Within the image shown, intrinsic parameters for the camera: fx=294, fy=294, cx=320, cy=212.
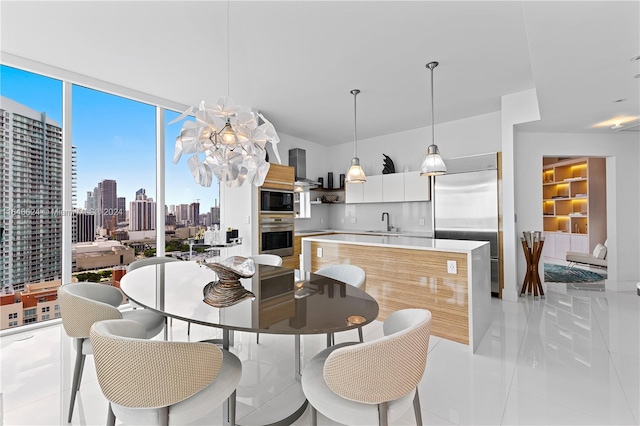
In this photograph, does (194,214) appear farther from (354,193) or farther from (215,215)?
(354,193)

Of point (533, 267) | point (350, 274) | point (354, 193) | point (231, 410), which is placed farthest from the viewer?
point (354, 193)

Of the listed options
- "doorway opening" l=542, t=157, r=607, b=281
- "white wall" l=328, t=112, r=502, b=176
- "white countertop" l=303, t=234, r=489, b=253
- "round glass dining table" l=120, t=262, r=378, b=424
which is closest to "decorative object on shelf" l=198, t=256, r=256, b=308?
"round glass dining table" l=120, t=262, r=378, b=424

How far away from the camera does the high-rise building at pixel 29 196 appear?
Answer: 311 cm

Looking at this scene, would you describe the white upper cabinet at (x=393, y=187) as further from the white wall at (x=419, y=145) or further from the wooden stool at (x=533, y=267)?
the wooden stool at (x=533, y=267)

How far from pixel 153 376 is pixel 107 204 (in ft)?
11.3

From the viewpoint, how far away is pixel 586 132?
15.2 feet

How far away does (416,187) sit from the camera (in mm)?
5211

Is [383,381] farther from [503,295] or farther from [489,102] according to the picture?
[489,102]

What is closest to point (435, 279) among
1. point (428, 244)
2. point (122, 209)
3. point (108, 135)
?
point (428, 244)

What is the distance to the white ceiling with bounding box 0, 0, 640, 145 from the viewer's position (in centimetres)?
226

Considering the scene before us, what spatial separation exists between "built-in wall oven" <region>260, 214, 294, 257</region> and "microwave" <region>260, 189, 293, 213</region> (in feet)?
0.33

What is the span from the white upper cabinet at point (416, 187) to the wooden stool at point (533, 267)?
64.2 inches

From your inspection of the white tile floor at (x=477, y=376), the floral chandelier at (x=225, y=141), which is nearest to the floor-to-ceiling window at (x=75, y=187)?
the white tile floor at (x=477, y=376)

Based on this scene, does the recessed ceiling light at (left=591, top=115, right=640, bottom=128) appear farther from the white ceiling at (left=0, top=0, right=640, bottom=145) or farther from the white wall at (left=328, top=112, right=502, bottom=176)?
the white wall at (left=328, top=112, right=502, bottom=176)
